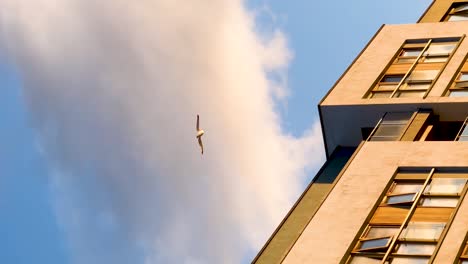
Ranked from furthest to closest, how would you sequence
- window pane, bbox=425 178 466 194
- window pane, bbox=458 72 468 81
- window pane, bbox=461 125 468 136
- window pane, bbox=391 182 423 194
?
1. window pane, bbox=458 72 468 81
2. window pane, bbox=461 125 468 136
3. window pane, bbox=391 182 423 194
4. window pane, bbox=425 178 466 194

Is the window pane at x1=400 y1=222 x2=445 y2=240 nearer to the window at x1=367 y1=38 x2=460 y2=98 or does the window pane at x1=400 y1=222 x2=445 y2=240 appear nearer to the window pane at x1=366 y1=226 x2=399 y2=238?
the window pane at x1=366 y1=226 x2=399 y2=238

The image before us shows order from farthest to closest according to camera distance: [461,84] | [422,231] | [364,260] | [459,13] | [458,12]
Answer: [458,12]
[459,13]
[461,84]
[422,231]
[364,260]

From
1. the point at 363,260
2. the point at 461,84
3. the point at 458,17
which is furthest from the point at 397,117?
the point at 458,17

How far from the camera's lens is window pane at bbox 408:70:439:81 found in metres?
51.3

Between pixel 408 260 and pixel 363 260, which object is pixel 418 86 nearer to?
pixel 363 260

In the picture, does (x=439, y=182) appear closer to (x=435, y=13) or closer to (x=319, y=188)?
(x=319, y=188)

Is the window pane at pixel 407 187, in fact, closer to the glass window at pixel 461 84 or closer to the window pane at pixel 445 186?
the window pane at pixel 445 186

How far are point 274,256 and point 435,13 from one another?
25.3 m

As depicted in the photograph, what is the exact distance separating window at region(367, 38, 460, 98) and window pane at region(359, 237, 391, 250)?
43.6 ft

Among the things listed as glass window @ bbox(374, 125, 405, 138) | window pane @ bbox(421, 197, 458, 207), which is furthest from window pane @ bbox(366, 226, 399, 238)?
glass window @ bbox(374, 125, 405, 138)

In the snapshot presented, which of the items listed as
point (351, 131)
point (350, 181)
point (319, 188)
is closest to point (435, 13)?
point (351, 131)

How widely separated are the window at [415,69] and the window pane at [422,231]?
40.5ft

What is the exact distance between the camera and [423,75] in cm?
5178

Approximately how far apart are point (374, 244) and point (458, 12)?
28108mm
